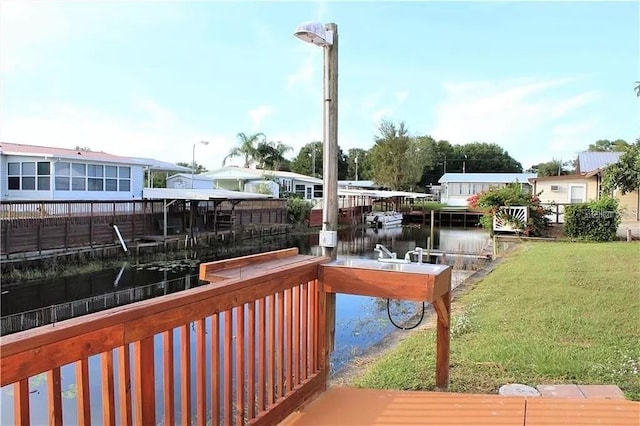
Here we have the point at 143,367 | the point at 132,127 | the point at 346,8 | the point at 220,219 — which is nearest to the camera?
the point at 143,367

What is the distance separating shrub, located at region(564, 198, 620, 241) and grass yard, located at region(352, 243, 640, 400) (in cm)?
755

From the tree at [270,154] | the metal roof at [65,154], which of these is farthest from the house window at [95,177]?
the tree at [270,154]

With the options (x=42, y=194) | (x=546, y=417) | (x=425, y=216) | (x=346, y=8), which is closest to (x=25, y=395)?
(x=546, y=417)

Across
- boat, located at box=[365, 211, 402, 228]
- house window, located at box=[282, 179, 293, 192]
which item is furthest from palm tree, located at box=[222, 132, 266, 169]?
boat, located at box=[365, 211, 402, 228]

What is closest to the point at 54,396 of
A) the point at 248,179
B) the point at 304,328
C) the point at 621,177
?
the point at 304,328

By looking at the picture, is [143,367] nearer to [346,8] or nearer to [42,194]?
[346,8]

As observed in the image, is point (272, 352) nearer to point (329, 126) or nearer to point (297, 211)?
point (329, 126)

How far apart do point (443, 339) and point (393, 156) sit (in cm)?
4054

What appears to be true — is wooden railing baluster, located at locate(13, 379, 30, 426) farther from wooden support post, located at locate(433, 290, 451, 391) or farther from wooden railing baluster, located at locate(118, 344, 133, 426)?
wooden support post, located at locate(433, 290, 451, 391)

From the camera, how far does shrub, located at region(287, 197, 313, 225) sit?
28344 millimetres

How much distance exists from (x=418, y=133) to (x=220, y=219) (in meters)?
30.7

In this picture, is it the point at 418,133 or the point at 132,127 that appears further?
the point at 418,133

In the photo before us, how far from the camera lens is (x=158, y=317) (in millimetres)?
1853

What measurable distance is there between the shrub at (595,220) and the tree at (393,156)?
27047 mm
